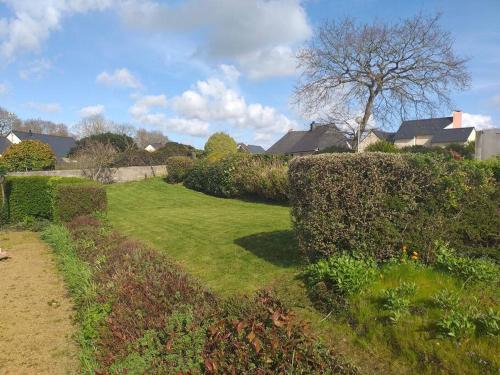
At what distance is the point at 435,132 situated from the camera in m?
45.2

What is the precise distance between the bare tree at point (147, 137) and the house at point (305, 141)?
2958 cm

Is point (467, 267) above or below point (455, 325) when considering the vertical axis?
above

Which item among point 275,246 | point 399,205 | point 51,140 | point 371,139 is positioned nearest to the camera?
point 399,205

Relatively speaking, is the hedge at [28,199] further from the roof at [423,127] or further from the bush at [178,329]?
the roof at [423,127]

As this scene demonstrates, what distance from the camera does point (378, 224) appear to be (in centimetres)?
472

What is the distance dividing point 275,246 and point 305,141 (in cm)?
3835

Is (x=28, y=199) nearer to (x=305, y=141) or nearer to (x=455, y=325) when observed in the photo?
(x=455, y=325)

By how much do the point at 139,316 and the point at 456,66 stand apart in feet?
72.9

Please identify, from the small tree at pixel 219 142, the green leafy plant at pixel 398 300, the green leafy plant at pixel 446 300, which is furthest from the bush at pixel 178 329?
the small tree at pixel 219 142

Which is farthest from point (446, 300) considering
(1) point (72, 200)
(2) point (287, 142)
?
(2) point (287, 142)

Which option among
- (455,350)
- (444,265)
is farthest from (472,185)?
(455,350)

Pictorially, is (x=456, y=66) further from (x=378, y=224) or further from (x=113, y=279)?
(x=113, y=279)

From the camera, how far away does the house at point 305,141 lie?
42094mm

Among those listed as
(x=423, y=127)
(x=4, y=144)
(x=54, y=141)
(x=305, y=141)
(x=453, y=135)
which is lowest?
(x=4, y=144)
